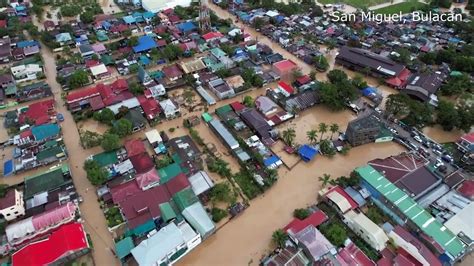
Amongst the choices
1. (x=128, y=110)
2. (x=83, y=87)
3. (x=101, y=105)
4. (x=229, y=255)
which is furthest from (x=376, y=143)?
(x=83, y=87)

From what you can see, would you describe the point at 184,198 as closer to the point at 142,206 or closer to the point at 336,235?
the point at 142,206

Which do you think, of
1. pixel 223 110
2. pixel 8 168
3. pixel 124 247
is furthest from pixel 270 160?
pixel 8 168

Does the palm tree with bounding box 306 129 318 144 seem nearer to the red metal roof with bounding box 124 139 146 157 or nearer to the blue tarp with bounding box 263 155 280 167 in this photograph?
the blue tarp with bounding box 263 155 280 167

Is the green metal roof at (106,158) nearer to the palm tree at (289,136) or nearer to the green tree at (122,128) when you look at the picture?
the green tree at (122,128)

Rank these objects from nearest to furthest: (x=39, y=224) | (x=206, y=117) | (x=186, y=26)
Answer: (x=39, y=224), (x=206, y=117), (x=186, y=26)

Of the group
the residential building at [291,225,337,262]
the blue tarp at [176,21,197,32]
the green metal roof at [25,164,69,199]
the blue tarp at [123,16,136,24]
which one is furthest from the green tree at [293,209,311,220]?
the blue tarp at [123,16,136,24]

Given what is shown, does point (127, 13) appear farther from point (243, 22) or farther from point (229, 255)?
point (229, 255)

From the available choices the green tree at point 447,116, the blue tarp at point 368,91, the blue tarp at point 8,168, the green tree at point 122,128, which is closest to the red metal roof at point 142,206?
the green tree at point 122,128
